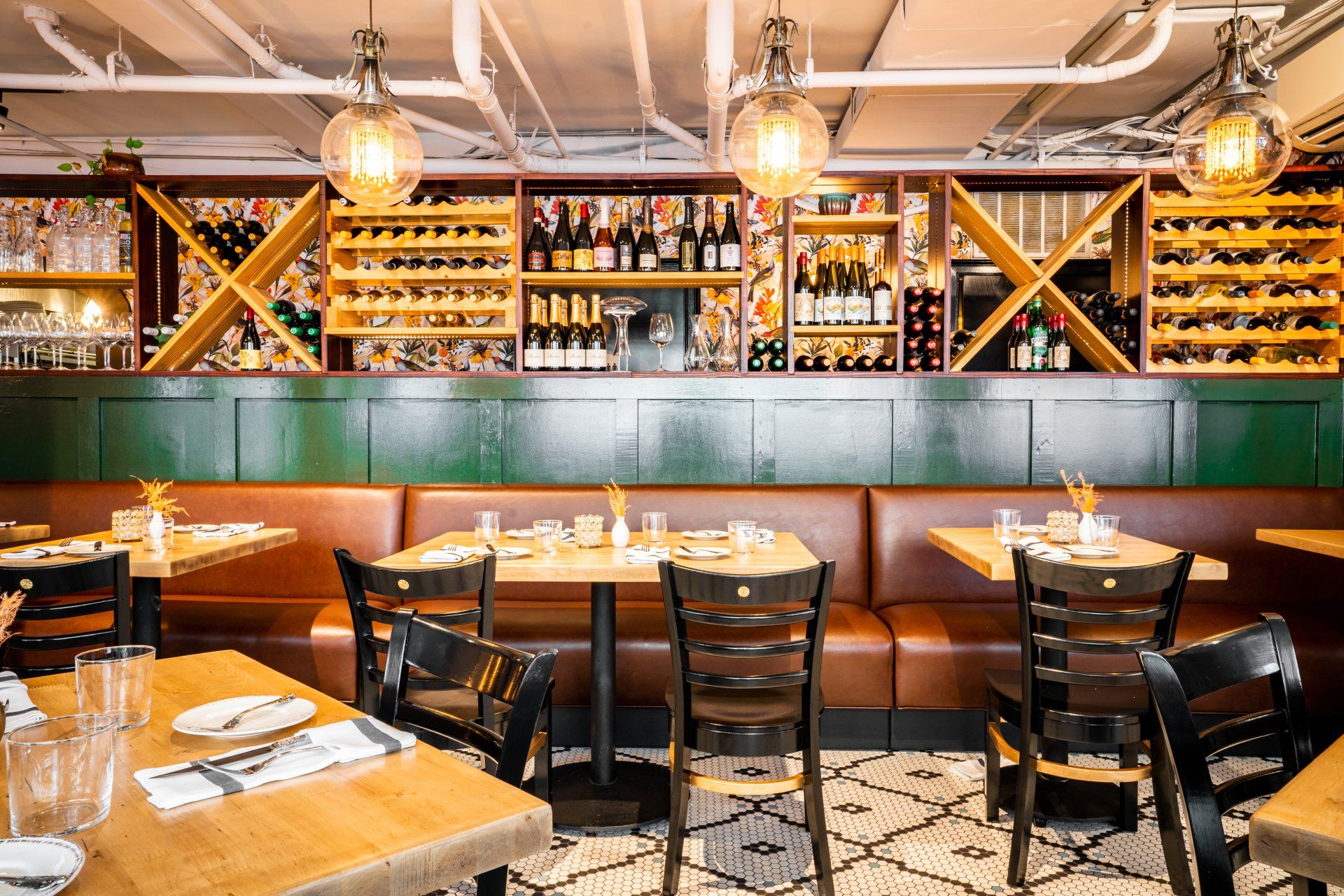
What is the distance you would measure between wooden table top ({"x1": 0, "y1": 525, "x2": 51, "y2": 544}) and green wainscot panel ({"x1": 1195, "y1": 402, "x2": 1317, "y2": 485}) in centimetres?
521

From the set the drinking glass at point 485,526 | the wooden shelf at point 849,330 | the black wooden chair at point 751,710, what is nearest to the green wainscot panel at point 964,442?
the wooden shelf at point 849,330

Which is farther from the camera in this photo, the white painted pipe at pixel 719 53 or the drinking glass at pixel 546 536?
the white painted pipe at pixel 719 53

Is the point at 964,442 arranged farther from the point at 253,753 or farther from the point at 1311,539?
the point at 253,753

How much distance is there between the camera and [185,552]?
9.43ft

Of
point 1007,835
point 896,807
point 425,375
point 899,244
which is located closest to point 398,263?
point 425,375

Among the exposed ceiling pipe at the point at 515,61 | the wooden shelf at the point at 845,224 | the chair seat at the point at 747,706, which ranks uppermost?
the exposed ceiling pipe at the point at 515,61

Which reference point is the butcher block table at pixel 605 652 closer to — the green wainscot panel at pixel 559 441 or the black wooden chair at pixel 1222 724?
the green wainscot panel at pixel 559 441

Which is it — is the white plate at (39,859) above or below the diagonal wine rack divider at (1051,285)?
below

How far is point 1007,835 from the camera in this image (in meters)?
2.62

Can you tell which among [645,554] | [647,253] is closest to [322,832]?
[645,554]

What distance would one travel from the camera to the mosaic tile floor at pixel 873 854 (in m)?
2.30

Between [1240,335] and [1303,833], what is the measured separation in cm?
393

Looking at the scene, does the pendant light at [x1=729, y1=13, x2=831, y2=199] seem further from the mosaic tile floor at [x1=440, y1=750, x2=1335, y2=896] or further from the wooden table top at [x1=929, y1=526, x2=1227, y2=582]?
the mosaic tile floor at [x1=440, y1=750, x2=1335, y2=896]

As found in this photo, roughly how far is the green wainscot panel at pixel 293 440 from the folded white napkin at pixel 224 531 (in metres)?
0.86
